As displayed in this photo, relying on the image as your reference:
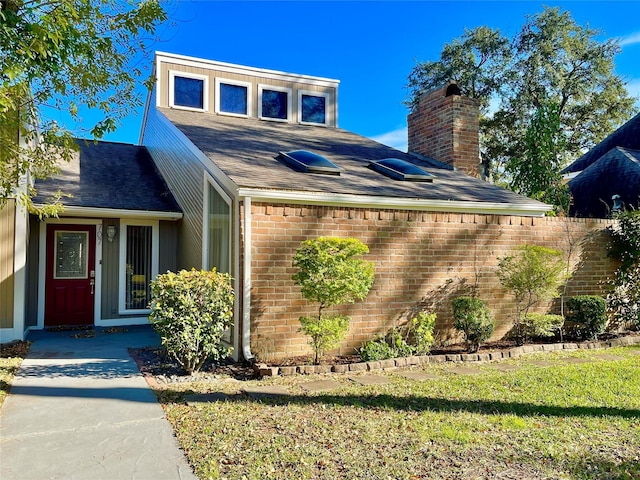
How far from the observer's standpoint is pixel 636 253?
345 inches

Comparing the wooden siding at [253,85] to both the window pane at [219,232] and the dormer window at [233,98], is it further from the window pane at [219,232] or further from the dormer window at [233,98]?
the window pane at [219,232]

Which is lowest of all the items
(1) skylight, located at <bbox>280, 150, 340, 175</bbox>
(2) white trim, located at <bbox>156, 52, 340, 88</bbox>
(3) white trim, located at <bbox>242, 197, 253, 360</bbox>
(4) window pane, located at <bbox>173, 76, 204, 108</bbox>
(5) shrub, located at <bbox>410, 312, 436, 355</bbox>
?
(5) shrub, located at <bbox>410, 312, 436, 355</bbox>

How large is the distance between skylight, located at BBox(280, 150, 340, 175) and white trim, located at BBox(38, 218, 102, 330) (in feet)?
14.9

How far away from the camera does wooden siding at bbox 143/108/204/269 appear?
28.5ft

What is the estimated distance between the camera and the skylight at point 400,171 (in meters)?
8.76

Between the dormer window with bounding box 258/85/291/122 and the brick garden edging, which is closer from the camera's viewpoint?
the brick garden edging

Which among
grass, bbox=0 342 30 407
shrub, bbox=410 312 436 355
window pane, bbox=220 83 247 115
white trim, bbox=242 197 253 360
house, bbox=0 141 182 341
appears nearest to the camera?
grass, bbox=0 342 30 407

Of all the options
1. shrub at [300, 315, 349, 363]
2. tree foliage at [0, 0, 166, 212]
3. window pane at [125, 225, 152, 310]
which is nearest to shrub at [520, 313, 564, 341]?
shrub at [300, 315, 349, 363]

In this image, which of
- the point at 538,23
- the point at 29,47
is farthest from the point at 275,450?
the point at 538,23

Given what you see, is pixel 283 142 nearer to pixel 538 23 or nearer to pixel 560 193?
pixel 560 193

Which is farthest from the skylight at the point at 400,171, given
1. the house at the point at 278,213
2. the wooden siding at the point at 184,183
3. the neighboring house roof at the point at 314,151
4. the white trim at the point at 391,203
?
the wooden siding at the point at 184,183

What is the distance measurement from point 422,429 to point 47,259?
8622 mm

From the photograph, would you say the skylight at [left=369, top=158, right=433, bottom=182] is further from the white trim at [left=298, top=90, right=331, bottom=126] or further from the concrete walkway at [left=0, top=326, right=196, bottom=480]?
the concrete walkway at [left=0, top=326, right=196, bottom=480]

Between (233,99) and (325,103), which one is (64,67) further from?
(325,103)
